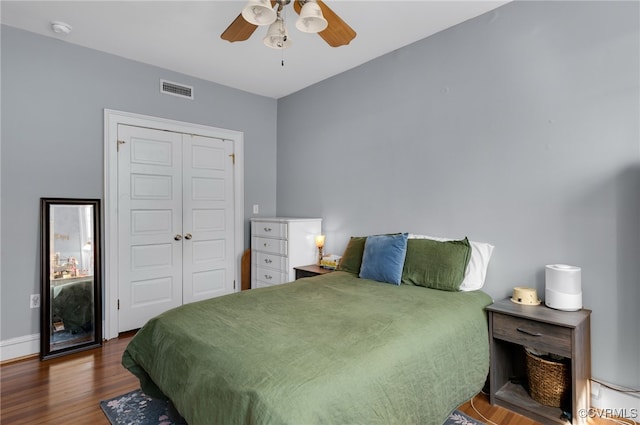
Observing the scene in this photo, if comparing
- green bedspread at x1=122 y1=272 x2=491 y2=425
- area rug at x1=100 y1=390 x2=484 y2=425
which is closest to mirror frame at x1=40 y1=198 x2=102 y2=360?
area rug at x1=100 y1=390 x2=484 y2=425

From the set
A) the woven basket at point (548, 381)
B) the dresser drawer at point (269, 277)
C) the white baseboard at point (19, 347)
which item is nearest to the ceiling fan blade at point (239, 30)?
the dresser drawer at point (269, 277)

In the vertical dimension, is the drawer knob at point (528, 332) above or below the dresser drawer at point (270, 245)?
below

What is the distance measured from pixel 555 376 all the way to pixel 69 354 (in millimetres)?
3625

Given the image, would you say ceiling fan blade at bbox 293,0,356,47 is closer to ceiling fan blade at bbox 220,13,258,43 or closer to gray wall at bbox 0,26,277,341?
ceiling fan blade at bbox 220,13,258,43

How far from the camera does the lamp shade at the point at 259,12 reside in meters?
1.71

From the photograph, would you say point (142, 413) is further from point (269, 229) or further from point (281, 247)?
point (269, 229)

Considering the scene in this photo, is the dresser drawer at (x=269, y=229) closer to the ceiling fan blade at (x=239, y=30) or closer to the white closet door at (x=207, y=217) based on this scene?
the white closet door at (x=207, y=217)

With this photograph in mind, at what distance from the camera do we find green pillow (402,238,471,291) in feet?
7.89

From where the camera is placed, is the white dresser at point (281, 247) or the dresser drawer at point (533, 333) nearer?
the dresser drawer at point (533, 333)

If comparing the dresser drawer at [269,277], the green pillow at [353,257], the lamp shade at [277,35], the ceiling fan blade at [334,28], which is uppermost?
the ceiling fan blade at [334,28]

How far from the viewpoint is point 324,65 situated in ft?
11.5

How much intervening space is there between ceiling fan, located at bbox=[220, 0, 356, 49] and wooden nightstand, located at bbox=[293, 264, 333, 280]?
206 cm

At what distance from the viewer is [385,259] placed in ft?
8.84

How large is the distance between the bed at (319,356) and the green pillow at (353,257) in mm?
642
